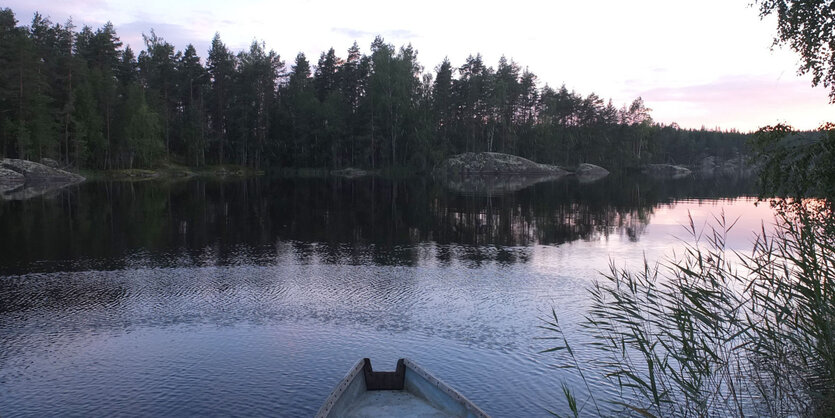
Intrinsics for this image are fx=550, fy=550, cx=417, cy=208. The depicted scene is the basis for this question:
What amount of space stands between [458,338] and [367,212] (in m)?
30.9

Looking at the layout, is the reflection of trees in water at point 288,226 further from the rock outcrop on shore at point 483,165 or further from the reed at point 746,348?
the rock outcrop on shore at point 483,165

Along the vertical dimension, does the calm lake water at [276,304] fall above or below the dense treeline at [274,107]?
below

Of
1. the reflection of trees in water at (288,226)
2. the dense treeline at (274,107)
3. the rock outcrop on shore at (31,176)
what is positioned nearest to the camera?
the reflection of trees in water at (288,226)

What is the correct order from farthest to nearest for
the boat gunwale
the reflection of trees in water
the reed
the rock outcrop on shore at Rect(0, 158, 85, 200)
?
the rock outcrop on shore at Rect(0, 158, 85, 200)
the reflection of trees in water
the boat gunwale
the reed

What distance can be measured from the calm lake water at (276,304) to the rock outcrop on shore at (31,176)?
119 feet

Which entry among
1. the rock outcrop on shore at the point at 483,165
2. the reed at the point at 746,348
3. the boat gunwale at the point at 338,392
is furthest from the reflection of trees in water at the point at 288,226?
the rock outcrop on shore at the point at 483,165

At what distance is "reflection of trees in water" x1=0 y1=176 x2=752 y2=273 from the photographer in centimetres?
2664

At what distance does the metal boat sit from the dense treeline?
3447 inches

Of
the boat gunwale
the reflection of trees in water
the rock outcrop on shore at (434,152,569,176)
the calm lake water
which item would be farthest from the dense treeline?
the boat gunwale

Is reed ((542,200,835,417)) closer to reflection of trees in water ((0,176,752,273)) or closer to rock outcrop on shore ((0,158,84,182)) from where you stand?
reflection of trees in water ((0,176,752,273))

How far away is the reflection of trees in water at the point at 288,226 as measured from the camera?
26641 millimetres

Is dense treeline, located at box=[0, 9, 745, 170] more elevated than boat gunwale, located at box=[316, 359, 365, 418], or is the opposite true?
dense treeline, located at box=[0, 9, 745, 170]

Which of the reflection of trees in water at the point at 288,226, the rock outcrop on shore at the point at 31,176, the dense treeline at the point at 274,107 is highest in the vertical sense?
the dense treeline at the point at 274,107

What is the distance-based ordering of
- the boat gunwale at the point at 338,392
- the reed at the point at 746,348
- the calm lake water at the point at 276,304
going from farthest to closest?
the calm lake water at the point at 276,304 < the boat gunwale at the point at 338,392 < the reed at the point at 746,348
